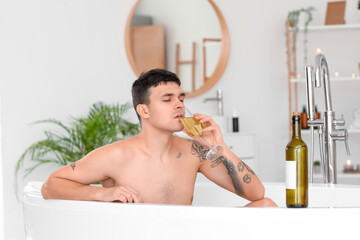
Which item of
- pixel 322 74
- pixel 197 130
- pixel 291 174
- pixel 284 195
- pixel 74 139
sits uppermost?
pixel 322 74

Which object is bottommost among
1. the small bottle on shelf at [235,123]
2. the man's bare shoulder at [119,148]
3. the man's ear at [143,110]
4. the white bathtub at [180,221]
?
the small bottle on shelf at [235,123]

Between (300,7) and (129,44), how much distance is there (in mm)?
1422

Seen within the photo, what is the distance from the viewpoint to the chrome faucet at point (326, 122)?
7.29 ft

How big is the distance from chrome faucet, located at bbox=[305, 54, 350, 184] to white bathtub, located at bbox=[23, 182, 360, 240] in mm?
814

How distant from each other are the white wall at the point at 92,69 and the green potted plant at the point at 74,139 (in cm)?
6

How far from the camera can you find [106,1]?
12.1 feet

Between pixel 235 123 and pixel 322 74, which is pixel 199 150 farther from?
pixel 235 123

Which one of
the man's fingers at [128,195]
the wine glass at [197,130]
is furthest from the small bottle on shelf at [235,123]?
the man's fingers at [128,195]

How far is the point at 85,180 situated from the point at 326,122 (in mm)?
955

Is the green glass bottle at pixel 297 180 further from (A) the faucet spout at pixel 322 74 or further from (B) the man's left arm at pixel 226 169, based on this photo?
(A) the faucet spout at pixel 322 74

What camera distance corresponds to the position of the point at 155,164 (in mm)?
2078

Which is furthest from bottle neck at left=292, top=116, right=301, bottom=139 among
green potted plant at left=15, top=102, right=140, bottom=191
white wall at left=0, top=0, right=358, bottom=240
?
white wall at left=0, top=0, right=358, bottom=240

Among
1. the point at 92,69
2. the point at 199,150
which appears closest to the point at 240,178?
the point at 199,150

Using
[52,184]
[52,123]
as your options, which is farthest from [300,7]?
[52,184]
